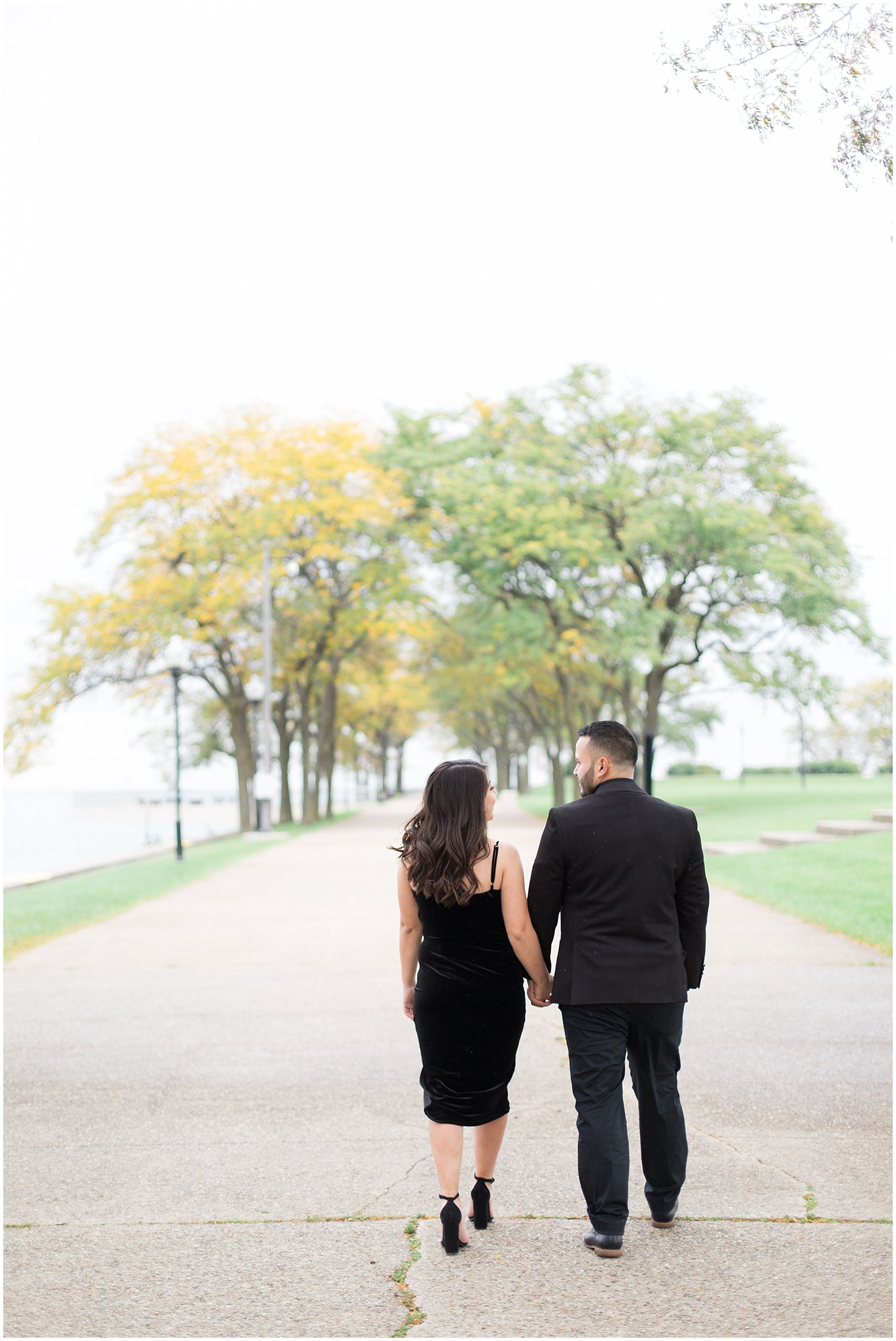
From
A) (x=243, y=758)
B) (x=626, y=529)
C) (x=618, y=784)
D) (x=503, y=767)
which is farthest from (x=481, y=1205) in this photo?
(x=503, y=767)

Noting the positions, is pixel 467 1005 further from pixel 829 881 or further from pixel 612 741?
pixel 829 881

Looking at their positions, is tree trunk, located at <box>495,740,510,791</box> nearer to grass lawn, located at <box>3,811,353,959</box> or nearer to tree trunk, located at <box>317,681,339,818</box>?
tree trunk, located at <box>317,681,339,818</box>

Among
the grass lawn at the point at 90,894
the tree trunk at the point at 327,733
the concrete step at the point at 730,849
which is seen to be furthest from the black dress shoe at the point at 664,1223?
the tree trunk at the point at 327,733

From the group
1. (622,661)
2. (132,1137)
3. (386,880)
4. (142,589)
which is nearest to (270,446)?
(142,589)

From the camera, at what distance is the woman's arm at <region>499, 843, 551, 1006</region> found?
457 cm

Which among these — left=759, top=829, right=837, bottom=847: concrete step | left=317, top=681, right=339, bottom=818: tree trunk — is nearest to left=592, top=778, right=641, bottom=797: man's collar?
left=759, top=829, right=837, bottom=847: concrete step

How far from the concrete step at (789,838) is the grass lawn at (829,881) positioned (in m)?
0.58

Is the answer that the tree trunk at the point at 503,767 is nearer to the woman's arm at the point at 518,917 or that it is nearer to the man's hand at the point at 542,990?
the man's hand at the point at 542,990

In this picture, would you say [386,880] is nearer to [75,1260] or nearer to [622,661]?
[75,1260]

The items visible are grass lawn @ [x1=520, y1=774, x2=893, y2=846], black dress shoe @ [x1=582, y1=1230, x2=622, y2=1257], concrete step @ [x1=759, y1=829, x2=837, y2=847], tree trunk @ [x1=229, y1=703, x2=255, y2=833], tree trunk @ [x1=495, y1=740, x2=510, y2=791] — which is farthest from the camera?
tree trunk @ [x1=495, y1=740, x2=510, y2=791]

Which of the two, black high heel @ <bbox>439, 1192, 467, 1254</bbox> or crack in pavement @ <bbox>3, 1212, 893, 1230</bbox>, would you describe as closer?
black high heel @ <bbox>439, 1192, 467, 1254</bbox>

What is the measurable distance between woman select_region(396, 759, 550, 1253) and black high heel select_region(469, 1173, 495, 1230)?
0.13 m

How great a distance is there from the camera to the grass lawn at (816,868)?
550 inches

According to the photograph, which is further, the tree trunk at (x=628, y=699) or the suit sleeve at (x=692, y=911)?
the tree trunk at (x=628, y=699)
